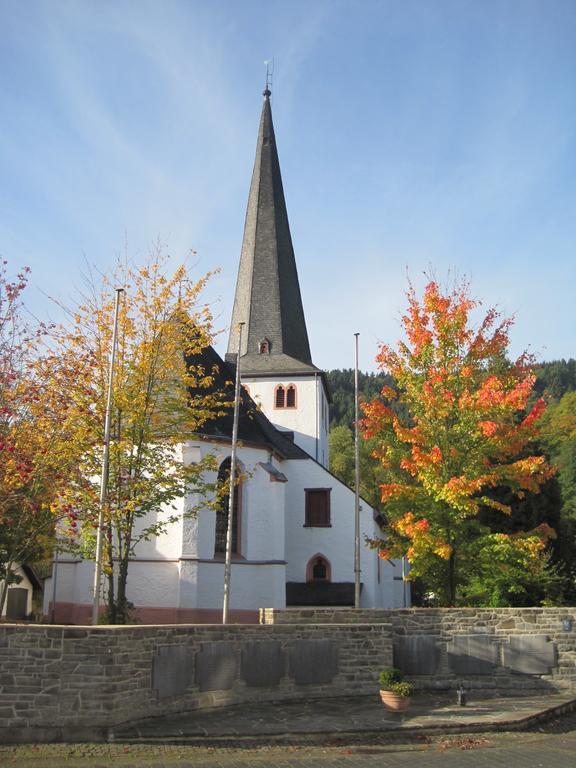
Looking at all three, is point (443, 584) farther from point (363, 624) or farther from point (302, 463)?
point (302, 463)

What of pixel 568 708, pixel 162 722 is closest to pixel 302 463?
pixel 568 708

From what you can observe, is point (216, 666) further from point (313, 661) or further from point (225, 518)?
point (225, 518)

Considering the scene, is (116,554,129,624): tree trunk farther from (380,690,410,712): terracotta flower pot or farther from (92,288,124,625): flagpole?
(380,690,410,712): terracotta flower pot

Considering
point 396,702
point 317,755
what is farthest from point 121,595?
point 317,755

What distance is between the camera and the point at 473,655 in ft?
52.2

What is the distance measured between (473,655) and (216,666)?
20.6ft

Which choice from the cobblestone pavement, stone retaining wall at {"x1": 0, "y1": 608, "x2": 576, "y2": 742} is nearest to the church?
stone retaining wall at {"x1": 0, "y1": 608, "x2": 576, "y2": 742}

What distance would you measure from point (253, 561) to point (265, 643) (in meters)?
12.1

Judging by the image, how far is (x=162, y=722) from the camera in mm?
11219

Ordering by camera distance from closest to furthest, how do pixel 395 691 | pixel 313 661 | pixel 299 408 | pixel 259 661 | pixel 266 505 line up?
pixel 395 691 < pixel 259 661 < pixel 313 661 < pixel 266 505 < pixel 299 408

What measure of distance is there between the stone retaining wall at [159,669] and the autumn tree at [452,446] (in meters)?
4.05

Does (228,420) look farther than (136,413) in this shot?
Yes

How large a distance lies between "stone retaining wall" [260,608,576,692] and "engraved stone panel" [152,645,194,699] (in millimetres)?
3478

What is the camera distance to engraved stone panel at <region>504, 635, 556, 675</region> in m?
15.8
